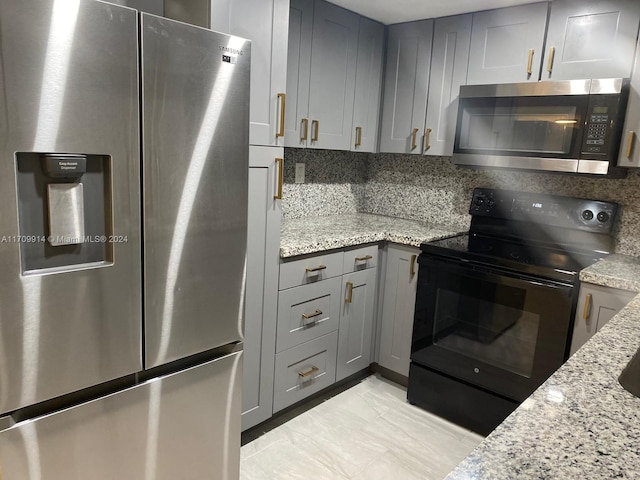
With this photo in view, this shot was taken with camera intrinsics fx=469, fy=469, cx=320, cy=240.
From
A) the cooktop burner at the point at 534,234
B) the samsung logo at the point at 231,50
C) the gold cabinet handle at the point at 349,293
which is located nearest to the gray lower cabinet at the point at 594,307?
the cooktop burner at the point at 534,234

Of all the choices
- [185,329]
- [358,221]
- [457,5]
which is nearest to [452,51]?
[457,5]

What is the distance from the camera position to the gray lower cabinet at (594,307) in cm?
187

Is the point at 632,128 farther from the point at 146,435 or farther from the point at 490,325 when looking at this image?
the point at 146,435

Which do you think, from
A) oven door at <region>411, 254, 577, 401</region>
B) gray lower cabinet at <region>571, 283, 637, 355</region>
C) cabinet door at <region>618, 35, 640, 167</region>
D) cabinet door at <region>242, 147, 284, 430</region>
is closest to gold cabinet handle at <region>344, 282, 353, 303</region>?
oven door at <region>411, 254, 577, 401</region>

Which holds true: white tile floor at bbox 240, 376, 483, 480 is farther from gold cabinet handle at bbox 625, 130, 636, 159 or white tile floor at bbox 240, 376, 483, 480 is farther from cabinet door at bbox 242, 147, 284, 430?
gold cabinet handle at bbox 625, 130, 636, 159

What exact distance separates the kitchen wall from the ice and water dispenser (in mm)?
1560

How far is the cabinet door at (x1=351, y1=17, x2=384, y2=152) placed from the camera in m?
2.69

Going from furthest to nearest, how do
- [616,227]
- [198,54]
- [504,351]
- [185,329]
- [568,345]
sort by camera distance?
[616,227] < [504,351] < [568,345] < [185,329] < [198,54]

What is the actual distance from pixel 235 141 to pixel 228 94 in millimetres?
143

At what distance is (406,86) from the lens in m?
2.77

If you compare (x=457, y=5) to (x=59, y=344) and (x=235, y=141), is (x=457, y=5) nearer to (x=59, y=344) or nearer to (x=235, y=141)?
(x=235, y=141)

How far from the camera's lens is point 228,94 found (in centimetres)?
144

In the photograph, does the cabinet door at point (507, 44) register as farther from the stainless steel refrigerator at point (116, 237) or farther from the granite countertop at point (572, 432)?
the granite countertop at point (572, 432)

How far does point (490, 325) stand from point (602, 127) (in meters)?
1.00
